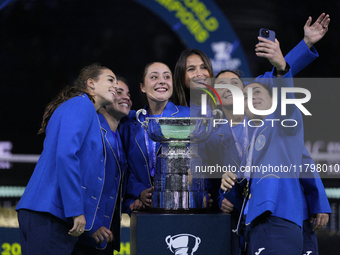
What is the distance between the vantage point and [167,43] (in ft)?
12.2

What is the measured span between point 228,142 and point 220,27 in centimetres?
147

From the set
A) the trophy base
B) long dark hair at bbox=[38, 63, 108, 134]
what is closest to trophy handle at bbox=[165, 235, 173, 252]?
the trophy base

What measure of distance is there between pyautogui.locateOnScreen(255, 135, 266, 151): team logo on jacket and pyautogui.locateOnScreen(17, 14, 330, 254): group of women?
3 cm

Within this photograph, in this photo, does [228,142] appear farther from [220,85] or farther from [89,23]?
[89,23]

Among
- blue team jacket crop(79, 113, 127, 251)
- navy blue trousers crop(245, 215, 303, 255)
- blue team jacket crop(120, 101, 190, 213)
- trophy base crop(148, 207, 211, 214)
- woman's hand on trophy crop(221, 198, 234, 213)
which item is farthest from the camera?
blue team jacket crop(120, 101, 190, 213)

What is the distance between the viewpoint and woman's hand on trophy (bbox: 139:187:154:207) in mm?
2465

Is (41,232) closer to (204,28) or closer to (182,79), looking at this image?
(182,79)

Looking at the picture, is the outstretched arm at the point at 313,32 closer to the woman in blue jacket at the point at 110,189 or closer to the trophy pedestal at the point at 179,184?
the trophy pedestal at the point at 179,184

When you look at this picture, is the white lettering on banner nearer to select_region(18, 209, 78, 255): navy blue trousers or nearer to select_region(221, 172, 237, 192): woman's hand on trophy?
select_region(18, 209, 78, 255): navy blue trousers

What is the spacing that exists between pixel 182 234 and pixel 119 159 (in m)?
0.87

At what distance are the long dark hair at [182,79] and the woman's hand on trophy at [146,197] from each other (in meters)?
0.72

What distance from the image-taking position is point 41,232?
202cm

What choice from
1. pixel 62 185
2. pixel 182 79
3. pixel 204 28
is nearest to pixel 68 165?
pixel 62 185

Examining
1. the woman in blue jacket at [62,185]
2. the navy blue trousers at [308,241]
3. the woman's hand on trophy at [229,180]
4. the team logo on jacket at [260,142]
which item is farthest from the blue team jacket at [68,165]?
the navy blue trousers at [308,241]
